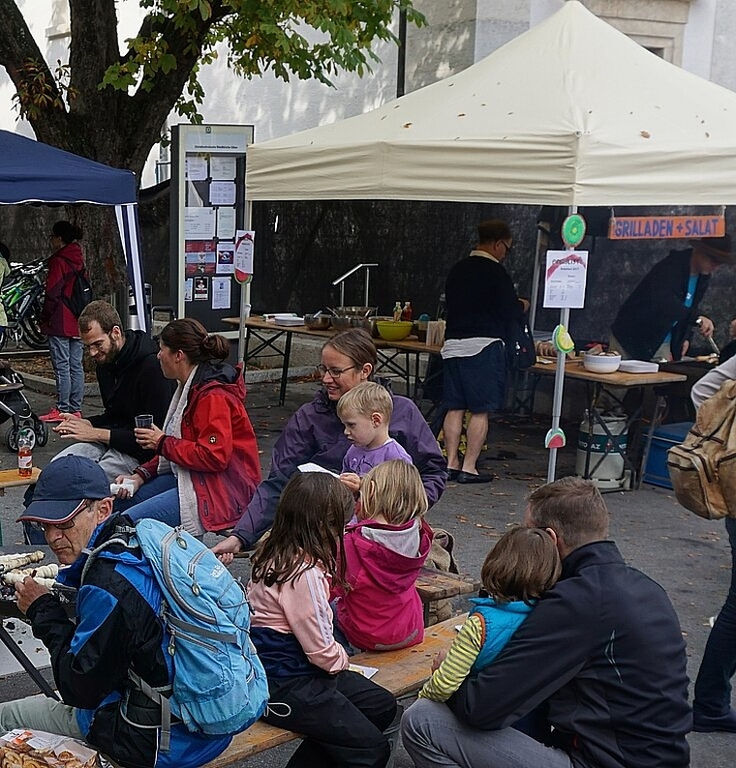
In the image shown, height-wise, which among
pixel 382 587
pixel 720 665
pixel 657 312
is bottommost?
pixel 720 665

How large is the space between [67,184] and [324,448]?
3754 mm

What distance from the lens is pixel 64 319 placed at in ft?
33.0

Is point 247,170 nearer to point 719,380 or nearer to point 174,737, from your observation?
point 719,380

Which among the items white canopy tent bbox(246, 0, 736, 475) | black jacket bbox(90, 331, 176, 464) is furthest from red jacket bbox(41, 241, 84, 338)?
black jacket bbox(90, 331, 176, 464)

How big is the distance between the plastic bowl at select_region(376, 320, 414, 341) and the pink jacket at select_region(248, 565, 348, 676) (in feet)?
22.1

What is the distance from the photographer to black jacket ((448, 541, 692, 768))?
9.96ft

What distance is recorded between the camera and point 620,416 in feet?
27.7

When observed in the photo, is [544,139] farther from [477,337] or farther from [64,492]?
[64,492]

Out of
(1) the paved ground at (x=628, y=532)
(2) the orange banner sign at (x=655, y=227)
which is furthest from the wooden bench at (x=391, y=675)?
(2) the orange banner sign at (x=655, y=227)

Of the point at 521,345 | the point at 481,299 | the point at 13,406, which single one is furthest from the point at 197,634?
the point at 13,406

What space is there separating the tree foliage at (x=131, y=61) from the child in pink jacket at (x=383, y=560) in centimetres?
701

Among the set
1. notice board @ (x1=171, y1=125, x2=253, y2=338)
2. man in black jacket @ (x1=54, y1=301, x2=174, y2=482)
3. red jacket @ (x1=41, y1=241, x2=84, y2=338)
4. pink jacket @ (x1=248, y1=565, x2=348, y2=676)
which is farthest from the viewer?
notice board @ (x1=171, y1=125, x2=253, y2=338)

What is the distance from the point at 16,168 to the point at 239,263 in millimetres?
1997

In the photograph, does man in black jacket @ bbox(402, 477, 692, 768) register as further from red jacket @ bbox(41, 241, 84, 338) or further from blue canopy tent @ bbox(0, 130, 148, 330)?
red jacket @ bbox(41, 241, 84, 338)
